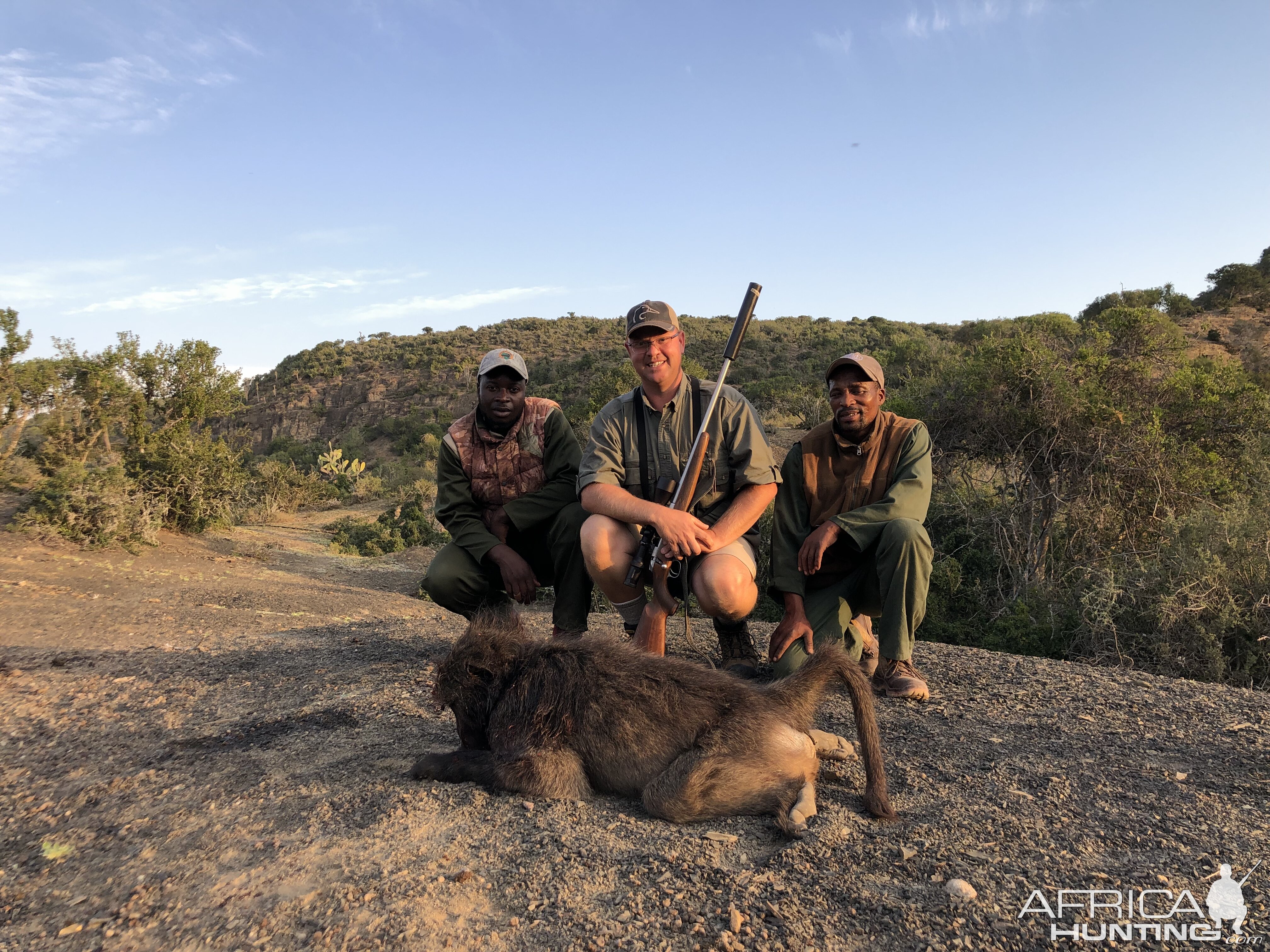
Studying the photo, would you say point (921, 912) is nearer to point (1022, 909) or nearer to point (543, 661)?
point (1022, 909)

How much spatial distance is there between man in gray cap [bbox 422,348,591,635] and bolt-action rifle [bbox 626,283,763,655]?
656mm

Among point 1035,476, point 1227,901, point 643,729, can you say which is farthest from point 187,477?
point 1227,901

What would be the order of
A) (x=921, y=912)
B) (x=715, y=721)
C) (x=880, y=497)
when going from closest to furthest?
(x=921, y=912) → (x=715, y=721) → (x=880, y=497)

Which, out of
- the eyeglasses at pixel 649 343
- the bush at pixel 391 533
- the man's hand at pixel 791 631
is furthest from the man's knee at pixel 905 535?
the bush at pixel 391 533

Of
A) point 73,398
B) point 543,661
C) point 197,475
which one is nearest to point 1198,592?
point 543,661

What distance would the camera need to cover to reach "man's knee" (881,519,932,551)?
4793 mm

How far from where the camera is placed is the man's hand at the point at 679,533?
4617 mm

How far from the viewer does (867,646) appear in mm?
5434

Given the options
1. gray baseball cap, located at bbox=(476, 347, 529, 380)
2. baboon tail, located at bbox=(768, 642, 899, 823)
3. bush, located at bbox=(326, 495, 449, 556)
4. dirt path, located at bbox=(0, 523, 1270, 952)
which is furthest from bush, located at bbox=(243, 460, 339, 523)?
baboon tail, located at bbox=(768, 642, 899, 823)

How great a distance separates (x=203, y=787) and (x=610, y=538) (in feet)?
8.20

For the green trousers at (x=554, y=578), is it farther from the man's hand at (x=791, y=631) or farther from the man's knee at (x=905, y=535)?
the man's knee at (x=905, y=535)

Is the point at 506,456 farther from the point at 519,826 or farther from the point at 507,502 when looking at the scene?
the point at 519,826

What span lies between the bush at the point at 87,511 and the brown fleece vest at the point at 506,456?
6.56m

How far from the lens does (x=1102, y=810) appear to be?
3301 millimetres
